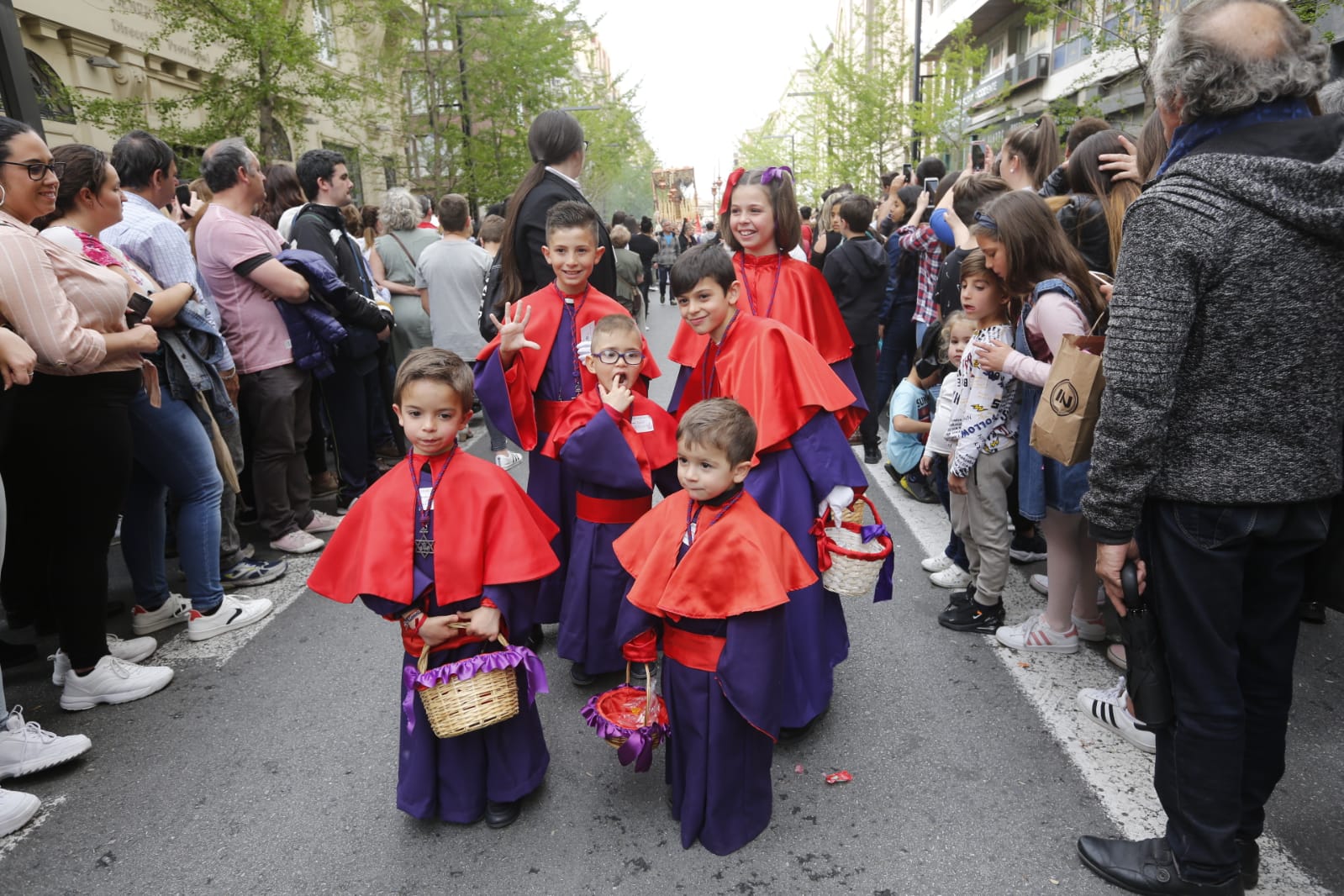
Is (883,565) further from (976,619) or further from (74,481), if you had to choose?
(74,481)

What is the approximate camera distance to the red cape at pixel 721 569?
2434 mm

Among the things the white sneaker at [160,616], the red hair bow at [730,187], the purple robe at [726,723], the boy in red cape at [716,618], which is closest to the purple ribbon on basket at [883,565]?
the boy in red cape at [716,618]

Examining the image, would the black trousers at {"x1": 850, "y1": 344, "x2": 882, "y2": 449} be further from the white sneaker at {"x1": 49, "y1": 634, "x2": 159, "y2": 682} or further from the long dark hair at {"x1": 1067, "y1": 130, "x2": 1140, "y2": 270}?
the white sneaker at {"x1": 49, "y1": 634, "x2": 159, "y2": 682}

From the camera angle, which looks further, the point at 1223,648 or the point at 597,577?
the point at 597,577

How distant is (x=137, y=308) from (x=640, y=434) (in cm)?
228

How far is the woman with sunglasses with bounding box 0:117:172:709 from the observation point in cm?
302

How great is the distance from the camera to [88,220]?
12.0 ft

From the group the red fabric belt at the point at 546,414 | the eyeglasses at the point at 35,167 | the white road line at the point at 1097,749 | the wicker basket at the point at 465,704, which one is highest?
the eyeglasses at the point at 35,167

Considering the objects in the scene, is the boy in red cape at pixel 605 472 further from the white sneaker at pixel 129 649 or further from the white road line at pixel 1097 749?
the white sneaker at pixel 129 649

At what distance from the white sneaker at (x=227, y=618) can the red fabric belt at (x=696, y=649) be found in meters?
2.76

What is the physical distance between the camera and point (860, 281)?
22.0 ft

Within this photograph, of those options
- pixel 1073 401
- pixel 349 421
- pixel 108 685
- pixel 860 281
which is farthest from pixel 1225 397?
pixel 349 421

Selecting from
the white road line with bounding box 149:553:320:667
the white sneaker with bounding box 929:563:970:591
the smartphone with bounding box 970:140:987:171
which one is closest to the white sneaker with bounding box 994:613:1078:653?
the white sneaker with bounding box 929:563:970:591

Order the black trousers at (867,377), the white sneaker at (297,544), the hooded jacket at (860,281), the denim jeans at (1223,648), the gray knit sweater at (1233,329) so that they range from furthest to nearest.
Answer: the black trousers at (867,377)
the hooded jacket at (860,281)
the white sneaker at (297,544)
the denim jeans at (1223,648)
the gray knit sweater at (1233,329)
